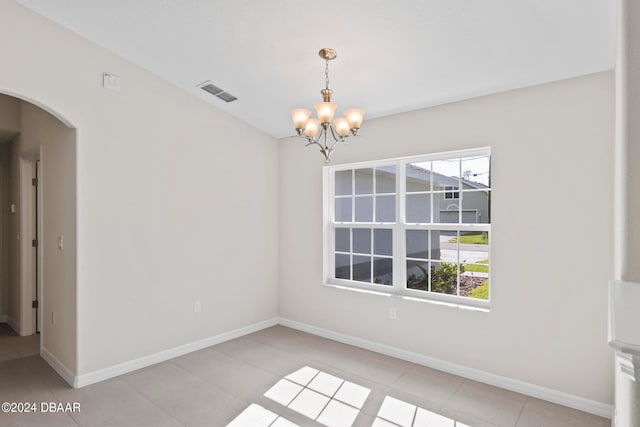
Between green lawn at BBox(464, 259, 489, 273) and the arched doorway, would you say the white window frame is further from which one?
the arched doorway

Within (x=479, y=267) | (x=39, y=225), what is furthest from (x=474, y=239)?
(x=39, y=225)

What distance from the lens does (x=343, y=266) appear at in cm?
439

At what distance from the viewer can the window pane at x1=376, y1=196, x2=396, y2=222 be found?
3.93 meters

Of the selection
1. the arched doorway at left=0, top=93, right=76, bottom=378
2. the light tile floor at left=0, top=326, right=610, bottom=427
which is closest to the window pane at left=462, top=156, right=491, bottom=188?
the light tile floor at left=0, top=326, right=610, bottom=427

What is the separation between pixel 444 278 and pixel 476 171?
1.10 meters

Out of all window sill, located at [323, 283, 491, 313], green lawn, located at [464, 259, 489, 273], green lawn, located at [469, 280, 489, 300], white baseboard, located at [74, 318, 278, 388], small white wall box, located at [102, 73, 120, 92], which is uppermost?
small white wall box, located at [102, 73, 120, 92]

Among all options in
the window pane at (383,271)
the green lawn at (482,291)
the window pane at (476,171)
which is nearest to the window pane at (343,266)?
the window pane at (383,271)

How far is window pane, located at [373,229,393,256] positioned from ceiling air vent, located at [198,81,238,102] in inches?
87.1

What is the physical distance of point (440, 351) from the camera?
340cm

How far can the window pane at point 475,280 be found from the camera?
330 cm

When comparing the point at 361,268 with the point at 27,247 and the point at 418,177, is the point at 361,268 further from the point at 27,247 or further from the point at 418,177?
the point at 27,247

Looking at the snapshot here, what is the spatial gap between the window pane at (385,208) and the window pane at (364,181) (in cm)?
18

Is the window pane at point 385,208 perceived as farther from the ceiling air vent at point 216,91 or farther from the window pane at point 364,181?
the ceiling air vent at point 216,91

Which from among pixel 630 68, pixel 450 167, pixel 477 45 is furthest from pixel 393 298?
pixel 630 68
